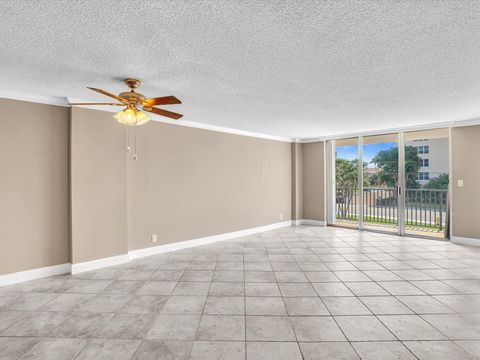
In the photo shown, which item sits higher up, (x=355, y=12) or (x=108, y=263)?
(x=355, y=12)

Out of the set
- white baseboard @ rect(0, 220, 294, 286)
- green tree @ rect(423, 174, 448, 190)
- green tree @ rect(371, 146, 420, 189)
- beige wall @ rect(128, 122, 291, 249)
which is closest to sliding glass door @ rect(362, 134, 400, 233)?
green tree @ rect(371, 146, 420, 189)

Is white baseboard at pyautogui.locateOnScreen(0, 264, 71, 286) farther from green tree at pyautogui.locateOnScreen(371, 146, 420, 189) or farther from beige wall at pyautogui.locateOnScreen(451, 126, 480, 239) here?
beige wall at pyautogui.locateOnScreen(451, 126, 480, 239)

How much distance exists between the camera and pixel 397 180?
5836 mm

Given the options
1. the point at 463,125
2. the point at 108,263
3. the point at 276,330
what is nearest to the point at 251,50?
the point at 276,330

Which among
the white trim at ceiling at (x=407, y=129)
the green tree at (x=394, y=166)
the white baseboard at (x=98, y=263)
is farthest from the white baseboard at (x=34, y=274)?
the green tree at (x=394, y=166)

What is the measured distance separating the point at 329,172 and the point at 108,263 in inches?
225

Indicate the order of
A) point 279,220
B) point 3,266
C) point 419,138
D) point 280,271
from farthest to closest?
1. point 279,220
2. point 419,138
3. point 280,271
4. point 3,266

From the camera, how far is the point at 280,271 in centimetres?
360

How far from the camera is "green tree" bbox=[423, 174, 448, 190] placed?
17.9 feet

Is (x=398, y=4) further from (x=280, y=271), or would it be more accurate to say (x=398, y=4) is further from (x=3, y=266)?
(x=3, y=266)

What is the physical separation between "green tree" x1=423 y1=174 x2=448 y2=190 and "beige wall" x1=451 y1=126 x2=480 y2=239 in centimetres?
44

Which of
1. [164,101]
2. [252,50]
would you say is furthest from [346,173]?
[164,101]

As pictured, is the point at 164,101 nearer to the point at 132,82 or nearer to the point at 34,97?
the point at 132,82

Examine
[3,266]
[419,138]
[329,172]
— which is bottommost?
[3,266]
